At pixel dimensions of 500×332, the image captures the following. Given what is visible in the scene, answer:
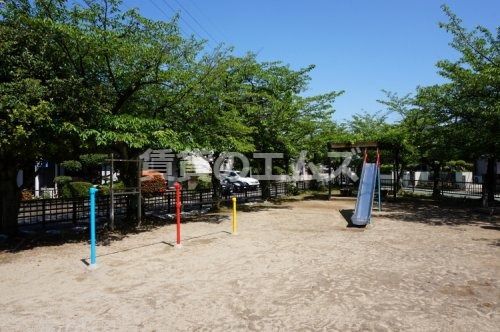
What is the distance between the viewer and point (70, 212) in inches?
497

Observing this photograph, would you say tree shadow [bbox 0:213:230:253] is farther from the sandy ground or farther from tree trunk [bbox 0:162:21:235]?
the sandy ground

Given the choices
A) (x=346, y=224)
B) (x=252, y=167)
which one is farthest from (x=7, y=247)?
(x=252, y=167)

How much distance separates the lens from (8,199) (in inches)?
400

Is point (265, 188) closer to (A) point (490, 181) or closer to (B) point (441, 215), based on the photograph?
(B) point (441, 215)

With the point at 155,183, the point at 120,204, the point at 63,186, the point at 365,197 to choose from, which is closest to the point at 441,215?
the point at 365,197

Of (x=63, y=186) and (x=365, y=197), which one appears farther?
(x=63, y=186)

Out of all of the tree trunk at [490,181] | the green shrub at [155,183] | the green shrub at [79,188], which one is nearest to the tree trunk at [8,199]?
the green shrub at [79,188]

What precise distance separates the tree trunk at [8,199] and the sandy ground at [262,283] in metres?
1.93

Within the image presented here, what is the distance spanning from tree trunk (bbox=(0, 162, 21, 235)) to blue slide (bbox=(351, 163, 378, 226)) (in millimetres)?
9822

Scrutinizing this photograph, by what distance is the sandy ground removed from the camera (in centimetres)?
491

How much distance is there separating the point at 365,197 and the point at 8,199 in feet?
37.1

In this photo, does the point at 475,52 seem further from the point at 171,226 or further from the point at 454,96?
the point at 171,226

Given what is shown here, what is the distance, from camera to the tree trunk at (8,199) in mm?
10093

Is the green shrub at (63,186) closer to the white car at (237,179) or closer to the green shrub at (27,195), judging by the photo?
the green shrub at (27,195)
